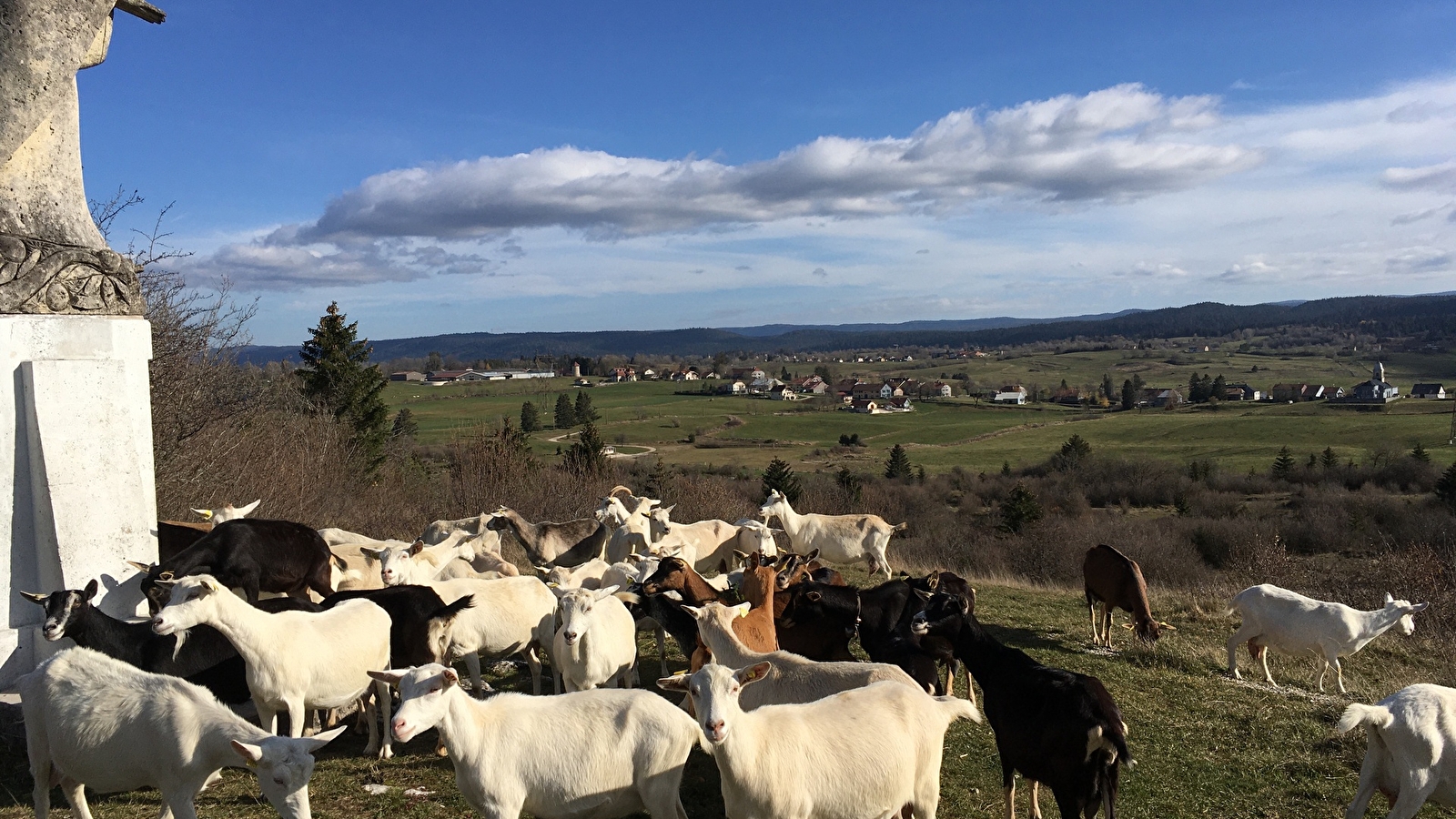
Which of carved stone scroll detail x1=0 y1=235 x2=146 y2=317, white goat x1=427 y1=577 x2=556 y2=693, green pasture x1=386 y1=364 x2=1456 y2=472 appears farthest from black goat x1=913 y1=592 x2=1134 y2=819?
green pasture x1=386 y1=364 x2=1456 y2=472

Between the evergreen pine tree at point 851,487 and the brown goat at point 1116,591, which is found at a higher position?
the brown goat at point 1116,591

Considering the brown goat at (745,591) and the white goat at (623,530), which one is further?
the white goat at (623,530)

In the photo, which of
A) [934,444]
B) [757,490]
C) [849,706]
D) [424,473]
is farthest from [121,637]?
[934,444]

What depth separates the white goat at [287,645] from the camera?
6.73 metres

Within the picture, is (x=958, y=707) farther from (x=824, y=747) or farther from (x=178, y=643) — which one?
(x=178, y=643)

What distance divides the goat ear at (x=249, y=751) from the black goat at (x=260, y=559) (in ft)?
12.6

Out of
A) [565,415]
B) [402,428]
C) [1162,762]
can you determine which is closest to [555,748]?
[1162,762]

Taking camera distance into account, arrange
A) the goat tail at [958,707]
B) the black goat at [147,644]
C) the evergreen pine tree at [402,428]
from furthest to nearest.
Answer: the evergreen pine tree at [402,428] < the black goat at [147,644] < the goat tail at [958,707]

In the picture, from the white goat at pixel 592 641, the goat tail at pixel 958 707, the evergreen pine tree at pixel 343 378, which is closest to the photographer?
the goat tail at pixel 958 707

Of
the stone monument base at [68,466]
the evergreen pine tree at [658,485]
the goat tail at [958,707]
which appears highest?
the stone monument base at [68,466]

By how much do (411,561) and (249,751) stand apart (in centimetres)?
532

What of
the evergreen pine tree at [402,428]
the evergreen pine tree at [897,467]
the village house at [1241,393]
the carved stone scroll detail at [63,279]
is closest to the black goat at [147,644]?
the carved stone scroll detail at [63,279]

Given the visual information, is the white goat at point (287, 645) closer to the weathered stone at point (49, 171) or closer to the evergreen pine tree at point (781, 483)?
the weathered stone at point (49, 171)

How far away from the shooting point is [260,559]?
9.46 meters
